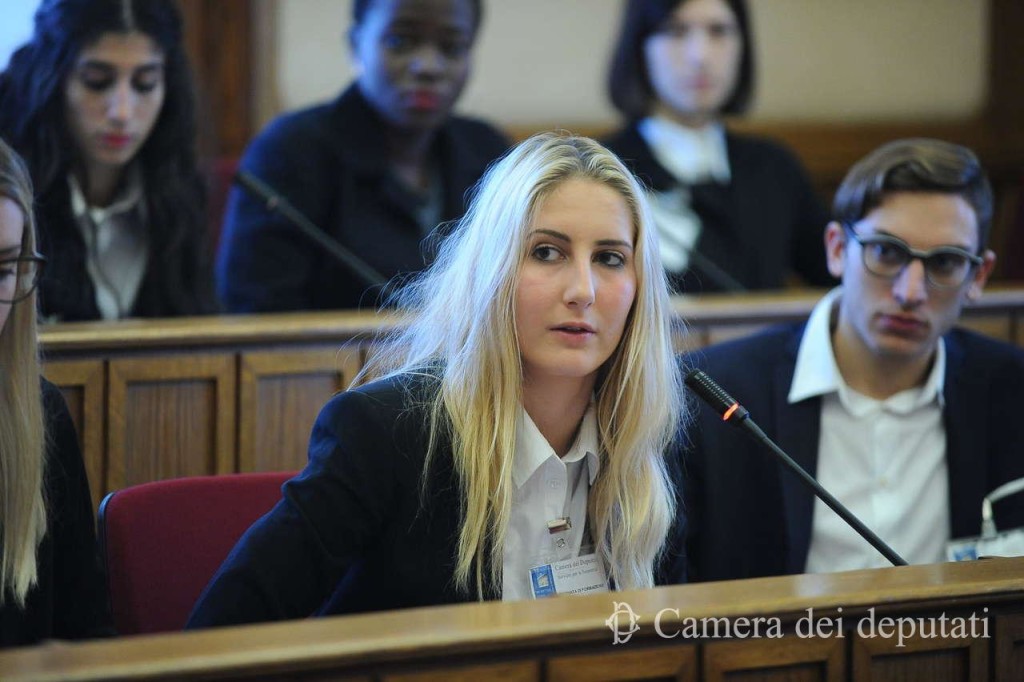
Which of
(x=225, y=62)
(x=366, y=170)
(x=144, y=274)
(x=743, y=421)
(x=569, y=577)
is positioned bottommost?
(x=569, y=577)

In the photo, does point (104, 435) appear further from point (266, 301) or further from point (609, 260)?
point (609, 260)

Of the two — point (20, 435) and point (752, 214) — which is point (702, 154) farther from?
point (20, 435)

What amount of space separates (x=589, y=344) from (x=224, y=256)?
148 centimetres

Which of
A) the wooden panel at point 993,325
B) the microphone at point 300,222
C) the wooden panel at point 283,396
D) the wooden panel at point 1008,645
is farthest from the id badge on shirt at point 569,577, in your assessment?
the wooden panel at point 993,325

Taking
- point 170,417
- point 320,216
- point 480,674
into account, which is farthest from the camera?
point 320,216

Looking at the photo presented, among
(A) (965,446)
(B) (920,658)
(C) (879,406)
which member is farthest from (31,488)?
(A) (965,446)

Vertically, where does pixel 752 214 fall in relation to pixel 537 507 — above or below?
above

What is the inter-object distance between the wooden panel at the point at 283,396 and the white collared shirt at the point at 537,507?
32.3 inches

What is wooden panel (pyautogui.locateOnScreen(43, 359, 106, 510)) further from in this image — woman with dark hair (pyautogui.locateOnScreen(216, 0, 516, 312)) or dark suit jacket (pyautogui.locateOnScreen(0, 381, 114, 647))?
woman with dark hair (pyautogui.locateOnScreen(216, 0, 516, 312))

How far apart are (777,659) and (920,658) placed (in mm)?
183

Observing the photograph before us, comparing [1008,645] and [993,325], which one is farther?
[993,325]

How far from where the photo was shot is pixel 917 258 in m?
2.37

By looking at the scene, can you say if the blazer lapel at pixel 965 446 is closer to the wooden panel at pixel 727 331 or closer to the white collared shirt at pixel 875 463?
the white collared shirt at pixel 875 463

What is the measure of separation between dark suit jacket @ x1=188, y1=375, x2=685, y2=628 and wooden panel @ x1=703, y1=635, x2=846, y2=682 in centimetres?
44
